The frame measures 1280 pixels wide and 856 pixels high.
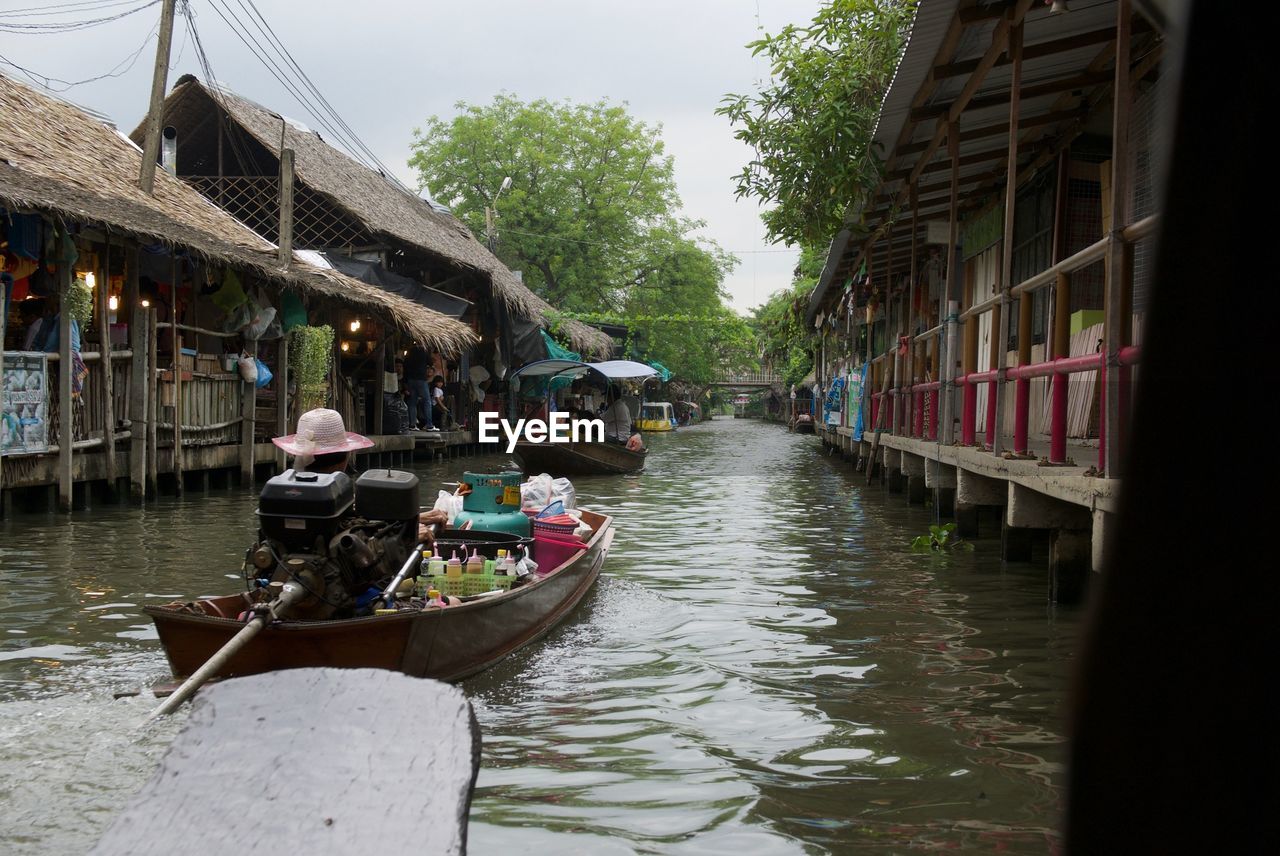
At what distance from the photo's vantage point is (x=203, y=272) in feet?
53.4

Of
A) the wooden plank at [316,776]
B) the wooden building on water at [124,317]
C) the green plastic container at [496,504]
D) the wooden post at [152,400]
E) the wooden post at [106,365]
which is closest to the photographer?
the wooden plank at [316,776]

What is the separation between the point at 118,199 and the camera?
13.9 m

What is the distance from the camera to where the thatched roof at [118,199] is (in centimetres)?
1183

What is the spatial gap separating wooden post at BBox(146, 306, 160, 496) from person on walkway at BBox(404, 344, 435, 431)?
31.6ft

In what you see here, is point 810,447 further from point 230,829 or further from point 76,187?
point 230,829

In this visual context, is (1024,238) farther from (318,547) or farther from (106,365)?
(106,365)

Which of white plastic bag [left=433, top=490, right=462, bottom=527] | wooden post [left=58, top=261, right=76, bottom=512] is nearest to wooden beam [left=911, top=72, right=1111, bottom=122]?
white plastic bag [left=433, top=490, right=462, bottom=527]

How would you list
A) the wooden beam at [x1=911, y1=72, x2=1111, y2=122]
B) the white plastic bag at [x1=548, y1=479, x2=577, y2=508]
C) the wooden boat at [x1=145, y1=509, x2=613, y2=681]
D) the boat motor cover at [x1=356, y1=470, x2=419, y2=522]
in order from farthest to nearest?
the wooden beam at [x1=911, y1=72, x2=1111, y2=122]
the white plastic bag at [x1=548, y1=479, x2=577, y2=508]
the boat motor cover at [x1=356, y1=470, x2=419, y2=522]
the wooden boat at [x1=145, y1=509, x2=613, y2=681]

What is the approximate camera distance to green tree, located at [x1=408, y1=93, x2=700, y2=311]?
50.8 metres

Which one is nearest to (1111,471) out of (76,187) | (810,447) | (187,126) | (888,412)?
(76,187)

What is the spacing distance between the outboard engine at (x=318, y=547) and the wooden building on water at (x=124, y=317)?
6413 mm

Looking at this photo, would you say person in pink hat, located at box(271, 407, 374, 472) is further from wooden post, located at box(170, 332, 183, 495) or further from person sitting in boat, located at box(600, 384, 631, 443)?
person sitting in boat, located at box(600, 384, 631, 443)

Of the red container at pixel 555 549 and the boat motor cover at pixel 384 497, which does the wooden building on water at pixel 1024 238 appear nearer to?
the red container at pixel 555 549

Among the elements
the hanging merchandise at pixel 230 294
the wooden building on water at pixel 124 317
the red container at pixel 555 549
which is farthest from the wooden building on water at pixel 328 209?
the red container at pixel 555 549
